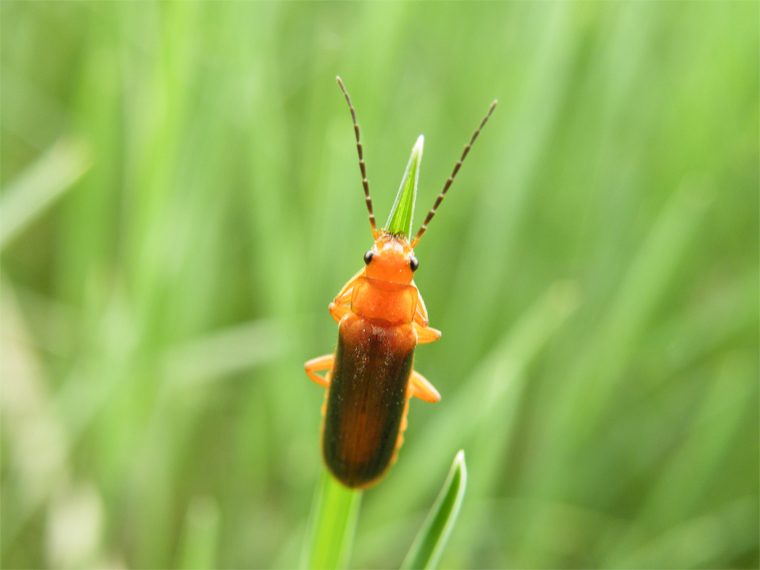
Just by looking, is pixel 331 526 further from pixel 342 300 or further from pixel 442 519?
pixel 342 300

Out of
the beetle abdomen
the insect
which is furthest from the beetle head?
the beetle abdomen

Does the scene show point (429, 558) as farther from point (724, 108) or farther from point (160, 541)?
point (724, 108)

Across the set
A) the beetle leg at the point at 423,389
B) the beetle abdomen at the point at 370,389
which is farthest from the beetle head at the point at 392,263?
the beetle leg at the point at 423,389

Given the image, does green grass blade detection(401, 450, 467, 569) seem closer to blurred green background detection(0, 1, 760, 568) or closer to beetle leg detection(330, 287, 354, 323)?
blurred green background detection(0, 1, 760, 568)

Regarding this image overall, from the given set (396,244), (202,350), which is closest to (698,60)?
(396,244)

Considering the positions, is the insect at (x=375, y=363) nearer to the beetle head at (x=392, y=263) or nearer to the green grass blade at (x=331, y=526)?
the beetle head at (x=392, y=263)

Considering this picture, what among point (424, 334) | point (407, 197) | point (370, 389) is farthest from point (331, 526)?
point (424, 334)
